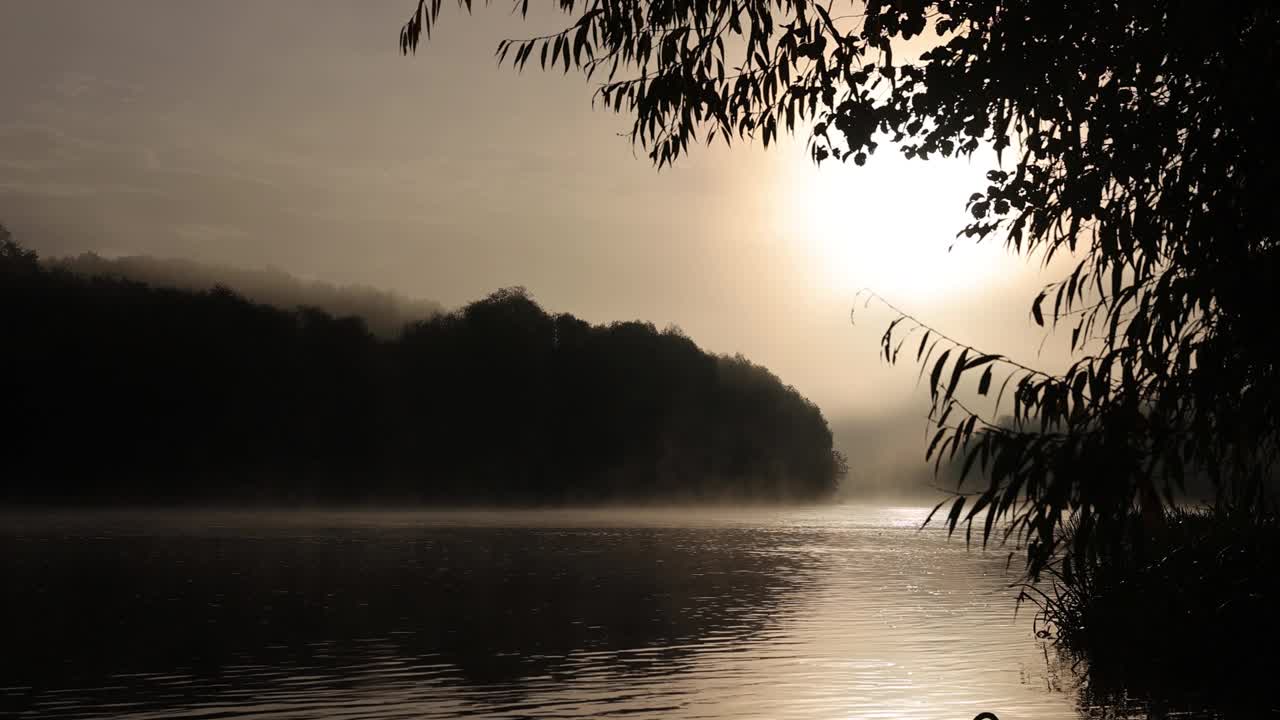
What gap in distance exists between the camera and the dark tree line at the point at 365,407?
3888 inches

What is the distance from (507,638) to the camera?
21828 mm

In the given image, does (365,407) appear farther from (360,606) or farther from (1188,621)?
(1188,621)

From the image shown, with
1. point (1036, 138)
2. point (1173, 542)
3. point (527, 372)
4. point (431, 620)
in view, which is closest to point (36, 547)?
point (431, 620)

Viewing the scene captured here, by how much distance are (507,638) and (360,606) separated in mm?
6397

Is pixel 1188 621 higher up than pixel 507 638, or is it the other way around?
pixel 1188 621

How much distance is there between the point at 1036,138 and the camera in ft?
33.5

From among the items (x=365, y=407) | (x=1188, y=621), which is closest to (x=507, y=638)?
(x=1188, y=621)

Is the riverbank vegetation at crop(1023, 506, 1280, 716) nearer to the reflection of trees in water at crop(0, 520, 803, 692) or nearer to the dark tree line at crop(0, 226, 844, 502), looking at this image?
the reflection of trees in water at crop(0, 520, 803, 692)

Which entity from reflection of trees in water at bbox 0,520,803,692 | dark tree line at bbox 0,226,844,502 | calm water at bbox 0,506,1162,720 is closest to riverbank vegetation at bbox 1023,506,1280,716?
calm water at bbox 0,506,1162,720

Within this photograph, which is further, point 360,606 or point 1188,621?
point 360,606

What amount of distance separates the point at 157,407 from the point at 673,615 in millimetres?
87804

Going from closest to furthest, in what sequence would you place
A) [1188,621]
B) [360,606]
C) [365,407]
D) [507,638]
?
[1188,621] → [507,638] → [360,606] → [365,407]

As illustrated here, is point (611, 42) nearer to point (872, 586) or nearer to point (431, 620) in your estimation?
point (431, 620)

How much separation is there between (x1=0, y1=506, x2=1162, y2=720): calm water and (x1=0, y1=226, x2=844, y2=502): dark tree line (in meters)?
59.4
